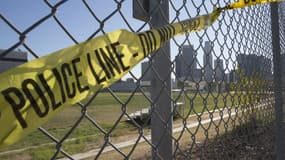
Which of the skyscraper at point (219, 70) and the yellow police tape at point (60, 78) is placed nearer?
the yellow police tape at point (60, 78)

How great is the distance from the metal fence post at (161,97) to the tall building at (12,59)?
0.83m

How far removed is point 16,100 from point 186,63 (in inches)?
54.9

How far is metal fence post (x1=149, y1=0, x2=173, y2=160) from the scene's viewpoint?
1773 mm

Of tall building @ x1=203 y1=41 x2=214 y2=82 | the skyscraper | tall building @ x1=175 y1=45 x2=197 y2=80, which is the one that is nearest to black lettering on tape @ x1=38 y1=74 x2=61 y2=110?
tall building @ x1=175 y1=45 x2=197 y2=80

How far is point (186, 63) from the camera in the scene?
83.2 inches

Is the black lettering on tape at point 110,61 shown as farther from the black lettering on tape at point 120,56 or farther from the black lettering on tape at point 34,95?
the black lettering on tape at point 34,95

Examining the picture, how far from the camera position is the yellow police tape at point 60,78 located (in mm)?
804

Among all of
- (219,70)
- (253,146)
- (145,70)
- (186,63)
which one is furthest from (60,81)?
(253,146)

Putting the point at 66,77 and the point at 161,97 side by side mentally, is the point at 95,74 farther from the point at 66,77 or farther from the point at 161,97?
the point at 161,97

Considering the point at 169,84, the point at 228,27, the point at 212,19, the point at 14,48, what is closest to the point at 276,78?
the point at 228,27

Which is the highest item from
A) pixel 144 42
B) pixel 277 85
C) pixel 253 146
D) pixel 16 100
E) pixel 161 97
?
pixel 144 42

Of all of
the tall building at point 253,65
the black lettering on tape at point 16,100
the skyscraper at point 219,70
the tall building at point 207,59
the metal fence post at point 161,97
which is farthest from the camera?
the tall building at point 253,65

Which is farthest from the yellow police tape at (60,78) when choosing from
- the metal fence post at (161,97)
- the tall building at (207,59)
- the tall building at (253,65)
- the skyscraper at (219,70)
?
the tall building at (253,65)

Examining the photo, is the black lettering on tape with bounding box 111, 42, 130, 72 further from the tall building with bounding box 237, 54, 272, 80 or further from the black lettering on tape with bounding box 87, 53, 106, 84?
the tall building with bounding box 237, 54, 272, 80
